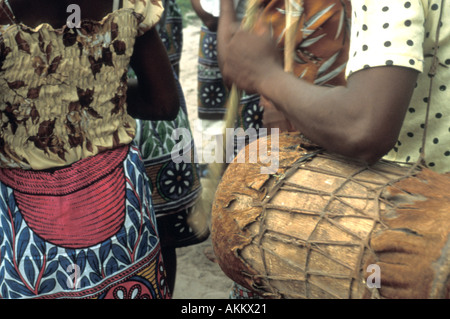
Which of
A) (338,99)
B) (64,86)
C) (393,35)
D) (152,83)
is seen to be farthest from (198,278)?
(393,35)

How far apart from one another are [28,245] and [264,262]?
0.72 meters

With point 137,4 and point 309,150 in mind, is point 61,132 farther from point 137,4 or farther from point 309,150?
point 309,150

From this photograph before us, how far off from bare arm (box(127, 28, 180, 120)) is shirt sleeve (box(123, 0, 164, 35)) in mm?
87

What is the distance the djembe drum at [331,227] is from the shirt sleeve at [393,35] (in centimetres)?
28

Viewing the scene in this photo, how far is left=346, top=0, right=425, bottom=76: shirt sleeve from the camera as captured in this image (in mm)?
1112

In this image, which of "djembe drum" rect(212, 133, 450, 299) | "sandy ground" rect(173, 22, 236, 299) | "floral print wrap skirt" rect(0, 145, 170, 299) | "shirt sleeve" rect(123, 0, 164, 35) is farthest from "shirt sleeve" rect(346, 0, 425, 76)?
"sandy ground" rect(173, 22, 236, 299)

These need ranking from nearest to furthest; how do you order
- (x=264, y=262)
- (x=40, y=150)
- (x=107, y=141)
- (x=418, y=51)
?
(x=418, y=51) → (x=264, y=262) → (x=40, y=150) → (x=107, y=141)

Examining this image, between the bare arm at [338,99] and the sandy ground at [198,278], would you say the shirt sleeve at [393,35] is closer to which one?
the bare arm at [338,99]

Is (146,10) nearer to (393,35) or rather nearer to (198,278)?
(393,35)

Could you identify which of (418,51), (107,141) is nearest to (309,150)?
(418,51)

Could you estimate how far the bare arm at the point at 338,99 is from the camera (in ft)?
3.66

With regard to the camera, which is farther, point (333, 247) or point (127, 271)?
point (127, 271)

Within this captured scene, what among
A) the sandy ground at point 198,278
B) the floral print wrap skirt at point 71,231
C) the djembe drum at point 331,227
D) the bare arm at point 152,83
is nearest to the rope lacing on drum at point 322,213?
the djembe drum at point 331,227
